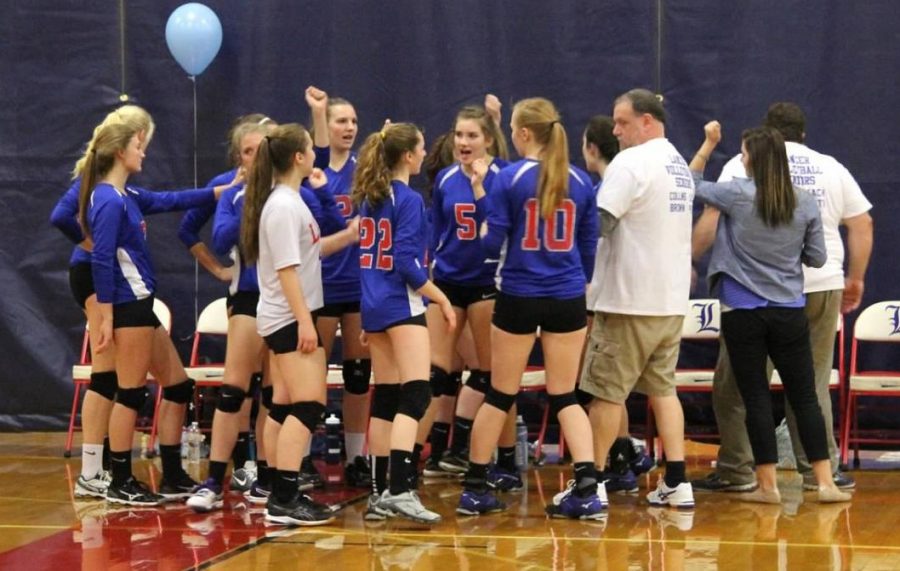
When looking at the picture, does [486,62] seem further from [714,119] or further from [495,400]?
[495,400]

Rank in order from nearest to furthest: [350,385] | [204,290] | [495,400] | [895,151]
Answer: [495,400] → [350,385] → [895,151] → [204,290]

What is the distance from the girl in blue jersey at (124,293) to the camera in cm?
658

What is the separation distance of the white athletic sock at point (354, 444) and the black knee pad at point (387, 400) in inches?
32.3

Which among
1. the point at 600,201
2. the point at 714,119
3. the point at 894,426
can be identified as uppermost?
the point at 714,119

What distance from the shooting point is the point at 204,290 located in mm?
9156

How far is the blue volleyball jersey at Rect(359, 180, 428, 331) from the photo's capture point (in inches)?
240

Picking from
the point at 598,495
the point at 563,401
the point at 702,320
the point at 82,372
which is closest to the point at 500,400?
the point at 563,401

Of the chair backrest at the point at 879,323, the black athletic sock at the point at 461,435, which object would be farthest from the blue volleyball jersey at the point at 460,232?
the chair backrest at the point at 879,323

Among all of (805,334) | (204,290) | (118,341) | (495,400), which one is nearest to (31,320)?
(204,290)

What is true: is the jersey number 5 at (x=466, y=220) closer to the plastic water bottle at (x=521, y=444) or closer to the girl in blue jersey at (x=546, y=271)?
the girl in blue jersey at (x=546, y=271)

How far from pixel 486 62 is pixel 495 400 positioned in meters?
3.12

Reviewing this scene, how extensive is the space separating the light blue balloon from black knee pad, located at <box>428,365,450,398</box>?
9.04ft

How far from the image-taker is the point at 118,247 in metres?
6.68

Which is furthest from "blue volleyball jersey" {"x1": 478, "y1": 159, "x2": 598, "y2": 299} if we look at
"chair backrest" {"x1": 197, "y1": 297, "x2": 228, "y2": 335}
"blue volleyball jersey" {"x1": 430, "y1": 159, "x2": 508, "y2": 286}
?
"chair backrest" {"x1": 197, "y1": 297, "x2": 228, "y2": 335}
